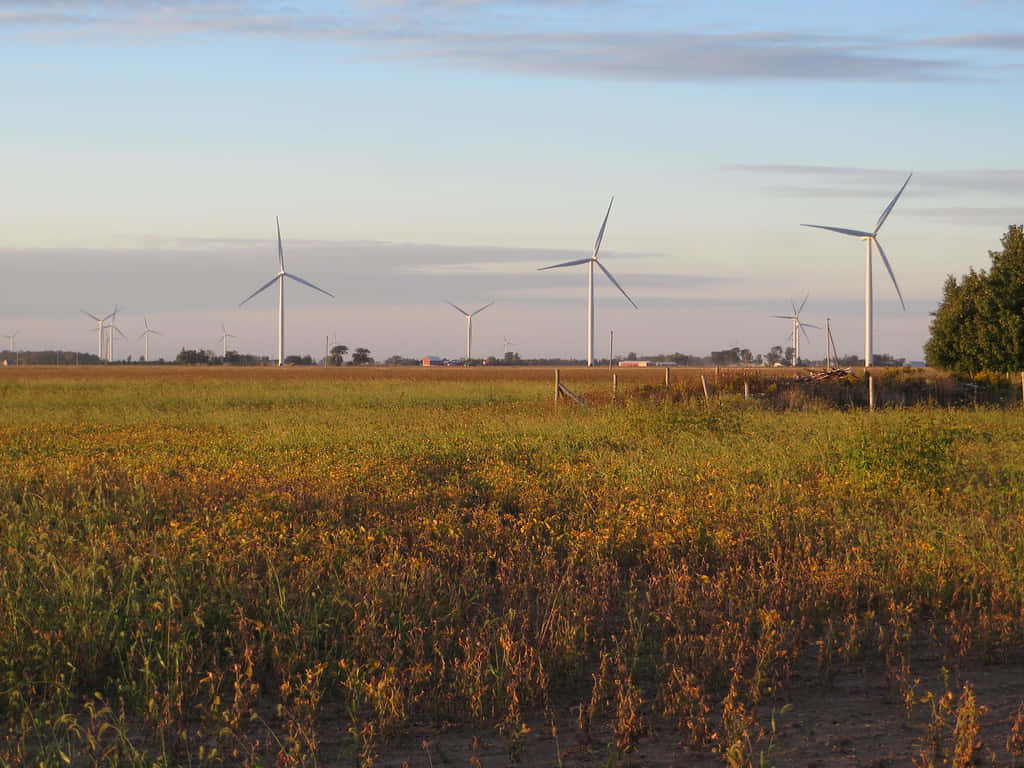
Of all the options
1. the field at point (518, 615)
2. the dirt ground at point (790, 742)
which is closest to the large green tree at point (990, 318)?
the field at point (518, 615)

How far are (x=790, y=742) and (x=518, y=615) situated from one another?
2.34 meters

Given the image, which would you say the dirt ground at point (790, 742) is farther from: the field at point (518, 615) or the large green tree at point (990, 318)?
the large green tree at point (990, 318)

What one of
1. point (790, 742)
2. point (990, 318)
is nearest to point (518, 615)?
point (790, 742)

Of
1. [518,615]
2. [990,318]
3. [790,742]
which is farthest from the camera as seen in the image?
[990,318]

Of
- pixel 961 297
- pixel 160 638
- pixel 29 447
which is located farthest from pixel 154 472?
pixel 961 297

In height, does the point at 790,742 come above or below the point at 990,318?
below

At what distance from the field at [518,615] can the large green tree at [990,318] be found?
4834 centimetres

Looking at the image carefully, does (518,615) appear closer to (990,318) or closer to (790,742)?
(790,742)

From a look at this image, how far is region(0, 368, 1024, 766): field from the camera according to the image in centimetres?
524

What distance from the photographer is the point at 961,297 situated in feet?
195

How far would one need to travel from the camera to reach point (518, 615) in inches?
278

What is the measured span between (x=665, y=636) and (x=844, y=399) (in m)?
27.2

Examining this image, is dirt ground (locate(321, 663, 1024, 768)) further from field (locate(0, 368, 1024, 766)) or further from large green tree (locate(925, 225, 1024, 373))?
large green tree (locate(925, 225, 1024, 373))

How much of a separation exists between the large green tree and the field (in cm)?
4834
